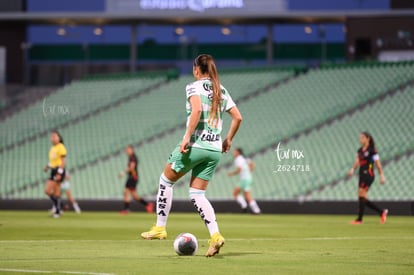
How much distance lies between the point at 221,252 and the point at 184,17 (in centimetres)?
3406

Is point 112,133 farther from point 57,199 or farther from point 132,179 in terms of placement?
point 57,199

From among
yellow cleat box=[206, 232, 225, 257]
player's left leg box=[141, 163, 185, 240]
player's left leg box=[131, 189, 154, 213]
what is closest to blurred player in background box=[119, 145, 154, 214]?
player's left leg box=[131, 189, 154, 213]

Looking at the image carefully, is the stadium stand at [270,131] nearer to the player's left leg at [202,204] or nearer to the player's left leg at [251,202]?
the player's left leg at [251,202]

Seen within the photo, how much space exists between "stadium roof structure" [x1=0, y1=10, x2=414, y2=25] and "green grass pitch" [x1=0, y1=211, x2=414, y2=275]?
25.9 metres

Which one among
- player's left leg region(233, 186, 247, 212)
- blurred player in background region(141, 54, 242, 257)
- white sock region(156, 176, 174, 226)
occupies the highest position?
blurred player in background region(141, 54, 242, 257)

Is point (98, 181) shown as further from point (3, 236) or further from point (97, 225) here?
point (3, 236)

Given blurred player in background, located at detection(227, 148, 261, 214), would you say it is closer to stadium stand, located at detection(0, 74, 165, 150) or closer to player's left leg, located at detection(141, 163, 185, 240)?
stadium stand, located at detection(0, 74, 165, 150)

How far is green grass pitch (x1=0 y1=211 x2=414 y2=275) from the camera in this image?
38.2ft

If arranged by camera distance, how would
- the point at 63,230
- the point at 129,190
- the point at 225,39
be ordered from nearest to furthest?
the point at 63,230 → the point at 129,190 → the point at 225,39

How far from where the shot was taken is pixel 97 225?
23.5m

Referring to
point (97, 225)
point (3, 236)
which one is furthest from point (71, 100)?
point (3, 236)

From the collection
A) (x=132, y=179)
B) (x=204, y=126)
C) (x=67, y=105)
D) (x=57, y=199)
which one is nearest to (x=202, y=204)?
(x=204, y=126)

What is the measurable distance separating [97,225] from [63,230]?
2.71 metres

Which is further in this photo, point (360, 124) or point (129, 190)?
point (360, 124)
